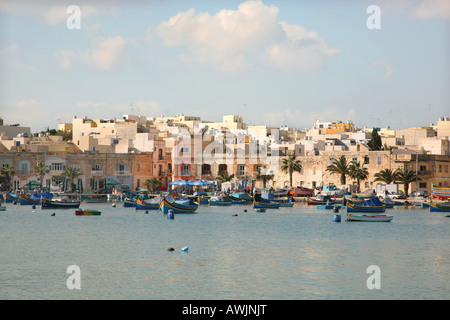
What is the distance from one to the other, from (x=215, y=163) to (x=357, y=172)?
26.0 m

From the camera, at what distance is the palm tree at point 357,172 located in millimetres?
92938

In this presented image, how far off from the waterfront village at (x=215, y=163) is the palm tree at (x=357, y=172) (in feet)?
0.46

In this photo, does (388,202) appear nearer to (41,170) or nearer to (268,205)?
(268,205)

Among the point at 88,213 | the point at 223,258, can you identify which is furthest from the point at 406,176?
the point at 223,258

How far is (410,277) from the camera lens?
3125 cm

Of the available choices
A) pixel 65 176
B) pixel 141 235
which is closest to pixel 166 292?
pixel 141 235

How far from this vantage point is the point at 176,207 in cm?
6994

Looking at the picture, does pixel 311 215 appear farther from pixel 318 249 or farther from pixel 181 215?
pixel 318 249

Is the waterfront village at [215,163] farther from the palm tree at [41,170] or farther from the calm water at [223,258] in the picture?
the calm water at [223,258]

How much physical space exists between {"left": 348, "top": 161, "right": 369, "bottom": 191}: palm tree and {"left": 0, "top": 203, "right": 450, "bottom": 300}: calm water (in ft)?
101

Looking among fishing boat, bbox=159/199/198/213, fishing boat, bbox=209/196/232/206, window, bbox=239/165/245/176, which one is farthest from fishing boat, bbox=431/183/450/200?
window, bbox=239/165/245/176

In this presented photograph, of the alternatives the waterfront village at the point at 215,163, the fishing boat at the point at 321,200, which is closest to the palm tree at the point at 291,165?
the waterfront village at the point at 215,163
